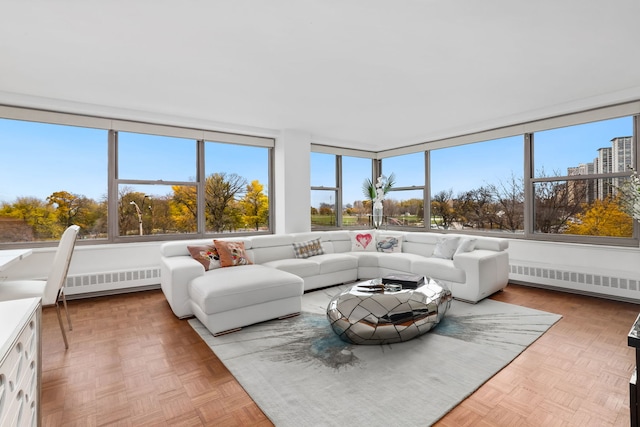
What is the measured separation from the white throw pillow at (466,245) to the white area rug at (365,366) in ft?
3.19

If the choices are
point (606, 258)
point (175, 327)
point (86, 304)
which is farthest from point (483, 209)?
point (86, 304)

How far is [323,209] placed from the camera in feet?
21.8

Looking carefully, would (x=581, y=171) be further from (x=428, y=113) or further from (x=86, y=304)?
(x=86, y=304)

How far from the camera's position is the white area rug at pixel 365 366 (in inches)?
73.7

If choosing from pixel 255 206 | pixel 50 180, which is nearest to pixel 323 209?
pixel 255 206

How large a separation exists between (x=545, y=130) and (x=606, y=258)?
1897 millimetres

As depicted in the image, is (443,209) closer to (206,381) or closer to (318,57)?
(318,57)

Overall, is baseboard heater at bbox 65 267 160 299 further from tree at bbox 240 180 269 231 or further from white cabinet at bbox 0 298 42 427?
white cabinet at bbox 0 298 42 427

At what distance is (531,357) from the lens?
2520mm

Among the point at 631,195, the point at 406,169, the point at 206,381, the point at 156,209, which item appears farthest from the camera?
the point at 406,169

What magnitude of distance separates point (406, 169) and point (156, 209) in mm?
4804

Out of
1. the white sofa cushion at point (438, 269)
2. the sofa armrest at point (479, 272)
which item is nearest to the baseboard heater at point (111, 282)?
the white sofa cushion at point (438, 269)

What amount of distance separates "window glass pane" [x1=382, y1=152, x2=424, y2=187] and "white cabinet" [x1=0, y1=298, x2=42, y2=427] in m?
6.21

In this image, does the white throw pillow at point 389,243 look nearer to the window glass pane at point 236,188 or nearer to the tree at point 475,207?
the tree at point 475,207
